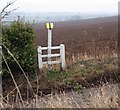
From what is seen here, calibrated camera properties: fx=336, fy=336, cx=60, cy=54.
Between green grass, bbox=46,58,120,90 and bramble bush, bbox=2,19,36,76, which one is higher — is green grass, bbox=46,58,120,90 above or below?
below

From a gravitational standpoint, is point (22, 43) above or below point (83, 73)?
above

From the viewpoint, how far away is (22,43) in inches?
435

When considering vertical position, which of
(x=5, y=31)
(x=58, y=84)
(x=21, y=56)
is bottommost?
(x=58, y=84)

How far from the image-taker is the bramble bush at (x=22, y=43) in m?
10.7

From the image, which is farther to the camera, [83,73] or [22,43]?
[22,43]

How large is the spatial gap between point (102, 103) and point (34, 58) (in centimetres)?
642

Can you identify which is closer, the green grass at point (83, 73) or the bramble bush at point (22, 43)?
the green grass at point (83, 73)

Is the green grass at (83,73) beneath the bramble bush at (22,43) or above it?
beneath

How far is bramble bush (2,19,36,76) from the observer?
35.2 ft

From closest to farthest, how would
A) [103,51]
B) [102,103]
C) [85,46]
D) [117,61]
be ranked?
[102,103], [117,61], [103,51], [85,46]

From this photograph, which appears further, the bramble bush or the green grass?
the bramble bush

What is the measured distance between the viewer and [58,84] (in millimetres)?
10000

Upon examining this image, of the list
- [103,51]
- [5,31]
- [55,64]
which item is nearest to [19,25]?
[5,31]

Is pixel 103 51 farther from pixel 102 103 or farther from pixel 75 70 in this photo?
pixel 102 103
